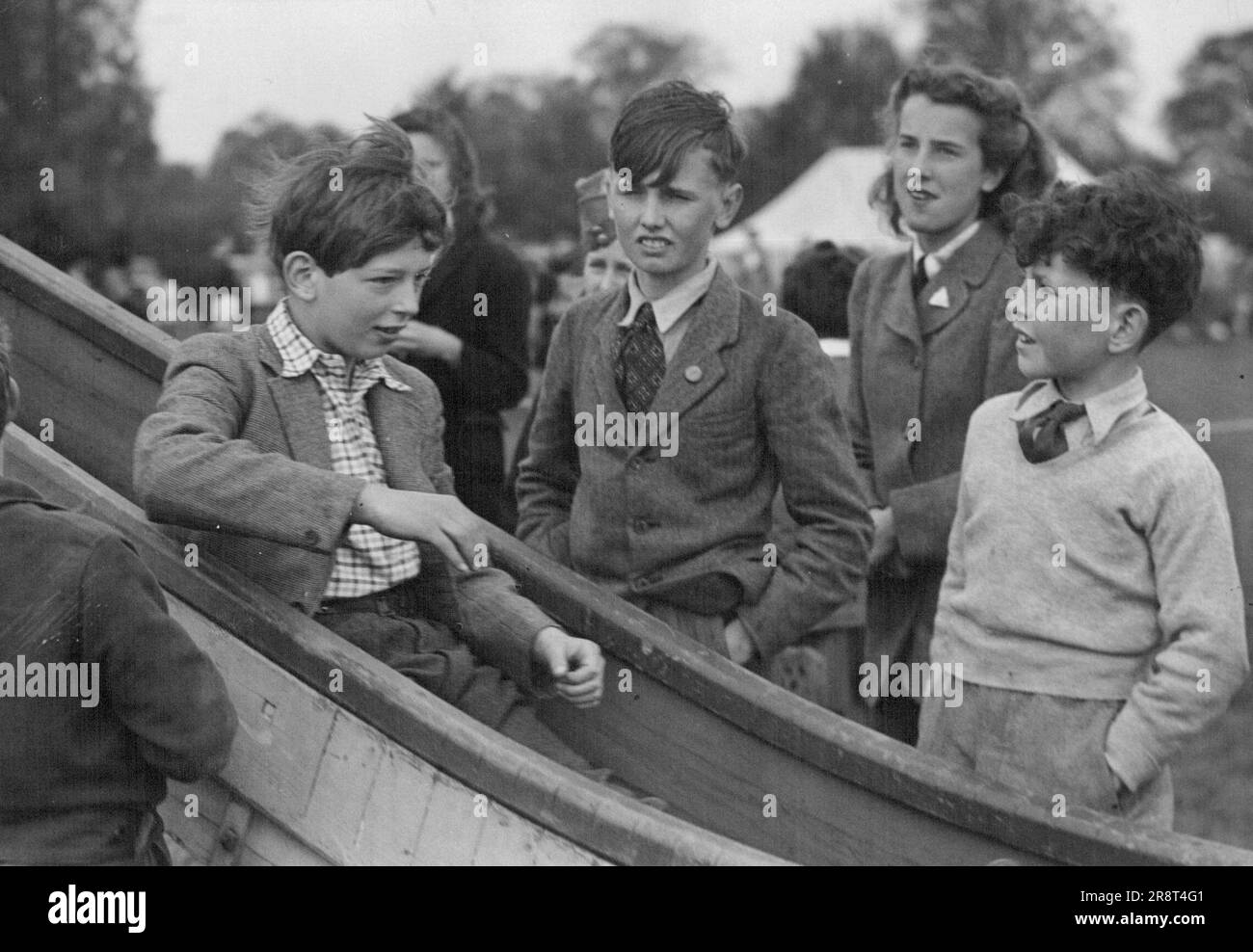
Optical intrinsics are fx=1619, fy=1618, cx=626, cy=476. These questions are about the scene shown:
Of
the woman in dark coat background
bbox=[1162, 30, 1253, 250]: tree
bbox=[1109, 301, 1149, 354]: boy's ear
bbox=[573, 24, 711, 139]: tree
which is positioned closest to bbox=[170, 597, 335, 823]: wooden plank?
bbox=[1109, 301, 1149, 354]: boy's ear

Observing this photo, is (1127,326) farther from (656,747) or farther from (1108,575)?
(656,747)

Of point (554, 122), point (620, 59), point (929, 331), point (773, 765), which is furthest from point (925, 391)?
point (554, 122)

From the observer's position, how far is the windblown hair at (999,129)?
11.6 feet

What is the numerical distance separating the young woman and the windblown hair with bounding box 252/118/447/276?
114 centimetres

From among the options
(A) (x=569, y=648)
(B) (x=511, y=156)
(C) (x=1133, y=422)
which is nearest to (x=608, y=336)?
(A) (x=569, y=648)

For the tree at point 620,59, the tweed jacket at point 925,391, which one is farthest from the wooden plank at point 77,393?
the tree at point 620,59

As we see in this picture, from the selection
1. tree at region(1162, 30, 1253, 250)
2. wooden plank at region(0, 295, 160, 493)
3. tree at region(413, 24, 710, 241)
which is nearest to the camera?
wooden plank at region(0, 295, 160, 493)

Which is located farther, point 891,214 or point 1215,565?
point 891,214

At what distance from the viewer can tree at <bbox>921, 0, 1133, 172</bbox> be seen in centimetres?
1631

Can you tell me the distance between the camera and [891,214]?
3.87m

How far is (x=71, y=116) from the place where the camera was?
16453 mm

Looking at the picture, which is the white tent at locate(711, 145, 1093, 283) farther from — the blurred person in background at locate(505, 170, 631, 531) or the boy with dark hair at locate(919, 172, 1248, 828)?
the boy with dark hair at locate(919, 172, 1248, 828)

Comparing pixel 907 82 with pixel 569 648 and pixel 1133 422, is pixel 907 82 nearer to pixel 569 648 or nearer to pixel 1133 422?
pixel 1133 422
